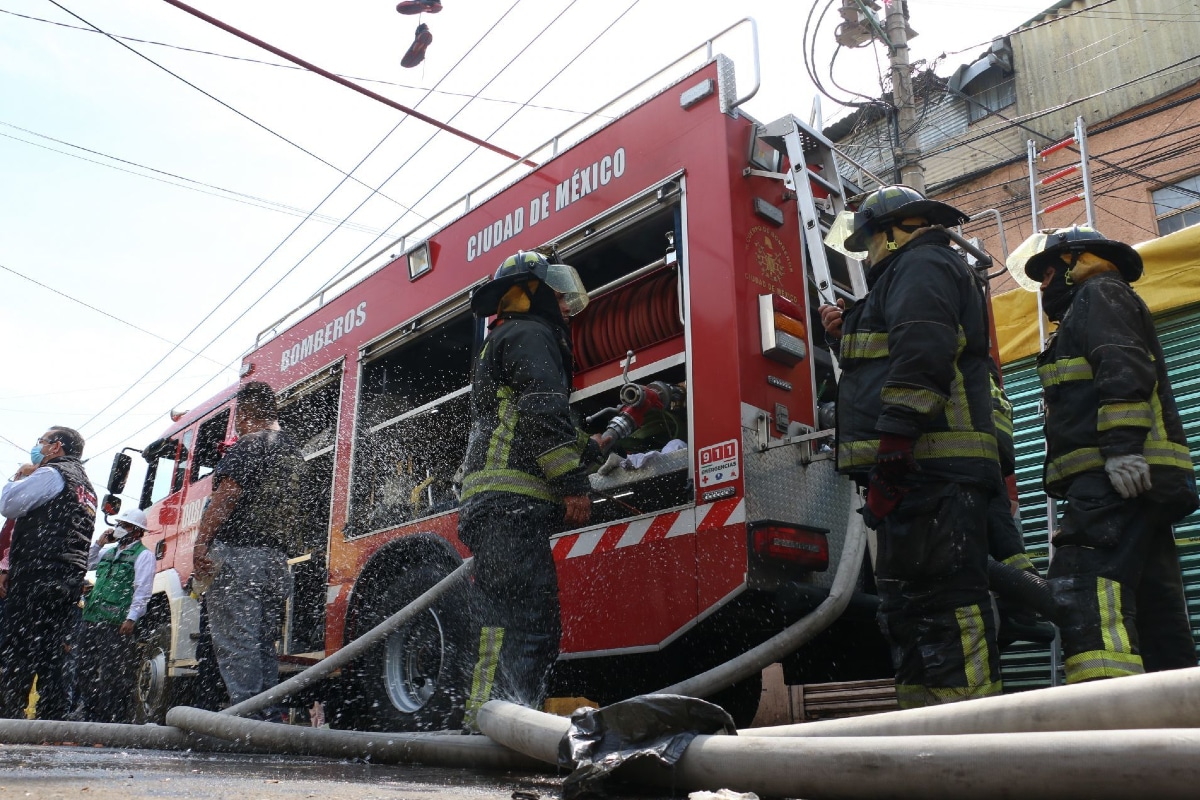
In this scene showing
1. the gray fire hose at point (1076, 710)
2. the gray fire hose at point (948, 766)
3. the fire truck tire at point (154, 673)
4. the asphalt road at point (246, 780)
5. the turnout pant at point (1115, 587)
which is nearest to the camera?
the gray fire hose at point (948, 766)

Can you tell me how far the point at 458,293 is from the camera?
512 cm

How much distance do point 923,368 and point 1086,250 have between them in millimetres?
1200

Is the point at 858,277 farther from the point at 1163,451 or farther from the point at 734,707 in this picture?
the point at 734,707

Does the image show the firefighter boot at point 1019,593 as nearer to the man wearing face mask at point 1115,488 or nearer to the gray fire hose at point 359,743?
the man wearing face mask at point 1115,488

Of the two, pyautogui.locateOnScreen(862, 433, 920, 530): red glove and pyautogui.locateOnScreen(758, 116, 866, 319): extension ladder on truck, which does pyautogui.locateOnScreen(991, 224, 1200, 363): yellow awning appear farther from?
pyautogui.locateOnScreen(862, 433, 920, 530): red glove

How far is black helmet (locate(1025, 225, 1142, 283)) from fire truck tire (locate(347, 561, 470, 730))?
110 inches

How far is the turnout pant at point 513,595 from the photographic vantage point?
3186mm

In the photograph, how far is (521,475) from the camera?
3.48 metres

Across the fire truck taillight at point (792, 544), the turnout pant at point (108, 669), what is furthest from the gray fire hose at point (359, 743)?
the turnout pant at point (108, 669)

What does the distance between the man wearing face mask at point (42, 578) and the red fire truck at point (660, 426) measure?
3.83 feet

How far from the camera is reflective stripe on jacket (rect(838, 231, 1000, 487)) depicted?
281 centimetres

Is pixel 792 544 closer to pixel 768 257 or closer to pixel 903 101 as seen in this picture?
pixel 768 257

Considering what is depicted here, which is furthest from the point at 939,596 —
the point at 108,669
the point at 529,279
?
the point at 108,669

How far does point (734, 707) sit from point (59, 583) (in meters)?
3.61
